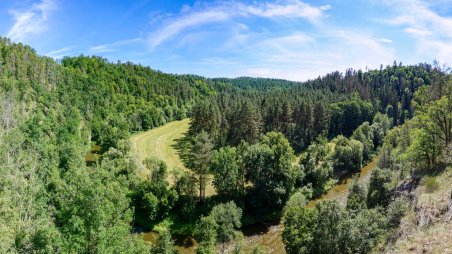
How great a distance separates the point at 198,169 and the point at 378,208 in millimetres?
27443

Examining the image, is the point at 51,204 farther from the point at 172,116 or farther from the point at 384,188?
the point at 172,116

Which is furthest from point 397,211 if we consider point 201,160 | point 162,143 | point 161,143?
point 161,143

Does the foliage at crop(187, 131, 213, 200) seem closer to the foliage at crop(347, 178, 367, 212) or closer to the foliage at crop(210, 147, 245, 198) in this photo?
the foliage at crop(210, 147, 245, 198)

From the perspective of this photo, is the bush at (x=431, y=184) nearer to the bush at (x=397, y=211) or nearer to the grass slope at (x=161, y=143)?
the bush at (x=397, y=211)

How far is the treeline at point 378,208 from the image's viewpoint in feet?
98.2

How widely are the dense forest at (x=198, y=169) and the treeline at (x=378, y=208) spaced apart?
136 mm

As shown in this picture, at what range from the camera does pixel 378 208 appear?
36.0 m

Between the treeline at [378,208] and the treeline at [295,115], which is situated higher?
the treeline at [295,115]

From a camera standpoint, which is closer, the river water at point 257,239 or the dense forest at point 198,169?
the dense forest at point 198,169

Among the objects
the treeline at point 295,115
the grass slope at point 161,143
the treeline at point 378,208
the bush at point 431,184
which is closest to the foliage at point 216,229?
the treeline at point 378,208

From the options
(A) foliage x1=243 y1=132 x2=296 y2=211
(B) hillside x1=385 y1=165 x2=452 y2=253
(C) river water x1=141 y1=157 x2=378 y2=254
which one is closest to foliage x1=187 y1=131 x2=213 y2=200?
(A) foliage x1=243 y1=132 x2=296 y2=211

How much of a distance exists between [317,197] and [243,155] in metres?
18.0

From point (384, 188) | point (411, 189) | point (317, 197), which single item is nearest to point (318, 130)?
point (317, 197)

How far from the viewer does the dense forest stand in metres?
30.2
